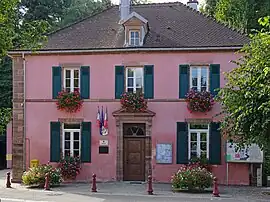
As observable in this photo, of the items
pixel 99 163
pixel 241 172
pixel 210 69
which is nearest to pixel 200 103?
pixel 210 69

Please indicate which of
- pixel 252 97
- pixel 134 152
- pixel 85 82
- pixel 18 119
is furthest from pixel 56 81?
pixel 252 97

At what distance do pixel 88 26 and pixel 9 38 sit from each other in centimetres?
1563

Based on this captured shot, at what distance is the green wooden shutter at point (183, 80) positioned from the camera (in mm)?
23422

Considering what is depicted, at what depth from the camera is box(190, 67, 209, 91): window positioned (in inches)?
922

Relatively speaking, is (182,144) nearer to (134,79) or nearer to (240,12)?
(134,79)

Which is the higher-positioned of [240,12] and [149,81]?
[240,12]

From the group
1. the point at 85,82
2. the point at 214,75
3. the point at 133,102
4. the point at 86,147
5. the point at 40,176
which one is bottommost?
the point at 40,176

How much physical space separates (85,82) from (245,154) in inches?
314

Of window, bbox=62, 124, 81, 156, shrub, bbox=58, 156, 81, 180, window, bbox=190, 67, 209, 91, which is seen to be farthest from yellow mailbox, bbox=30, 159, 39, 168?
window, bbox=190, 67, 209, 91

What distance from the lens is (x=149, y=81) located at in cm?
2362

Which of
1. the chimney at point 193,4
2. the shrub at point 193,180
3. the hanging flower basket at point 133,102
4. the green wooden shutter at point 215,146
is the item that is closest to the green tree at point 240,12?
the chimney at point 193,4

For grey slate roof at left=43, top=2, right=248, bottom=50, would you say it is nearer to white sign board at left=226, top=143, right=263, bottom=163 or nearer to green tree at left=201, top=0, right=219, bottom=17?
white sign board at left=226, top=143, right=263, bottom=163

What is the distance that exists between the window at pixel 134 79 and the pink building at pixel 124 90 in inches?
1.8

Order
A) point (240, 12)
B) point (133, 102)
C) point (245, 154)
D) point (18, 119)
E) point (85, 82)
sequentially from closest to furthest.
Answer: point (245, 154) → point (133, 102) → point (85, 82) → point (18, 119) → point (240, 12)
